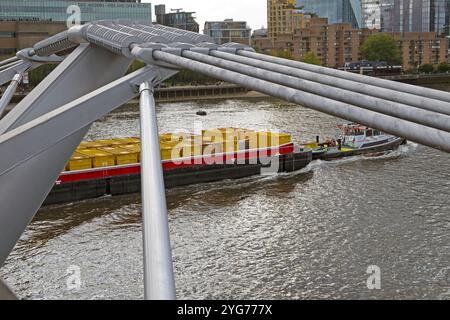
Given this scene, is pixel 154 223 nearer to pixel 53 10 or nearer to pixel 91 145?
pixel 91 145

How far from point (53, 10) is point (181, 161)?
109ft

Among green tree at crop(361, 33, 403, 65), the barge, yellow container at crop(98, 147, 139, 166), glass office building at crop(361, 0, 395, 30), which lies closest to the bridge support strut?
the barge

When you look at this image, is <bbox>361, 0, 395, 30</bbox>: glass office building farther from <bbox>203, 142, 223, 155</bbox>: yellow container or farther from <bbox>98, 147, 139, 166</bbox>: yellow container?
<bbox>98, 147, 139, 166</bbox>: yellow container

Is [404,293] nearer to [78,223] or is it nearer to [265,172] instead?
[78,223]

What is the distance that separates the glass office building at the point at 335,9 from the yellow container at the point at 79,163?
71.3 meters

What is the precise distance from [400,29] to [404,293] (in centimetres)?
8031

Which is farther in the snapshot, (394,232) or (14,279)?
(394,232)

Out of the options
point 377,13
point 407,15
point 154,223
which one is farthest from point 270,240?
point 377,13

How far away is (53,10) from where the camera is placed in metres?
42.6

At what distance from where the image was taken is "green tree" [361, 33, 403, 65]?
50.0m

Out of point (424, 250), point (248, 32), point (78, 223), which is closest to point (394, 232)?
point (424, 250)

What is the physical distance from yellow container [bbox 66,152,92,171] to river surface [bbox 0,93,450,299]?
2.64 ft

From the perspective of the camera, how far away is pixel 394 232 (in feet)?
29.0

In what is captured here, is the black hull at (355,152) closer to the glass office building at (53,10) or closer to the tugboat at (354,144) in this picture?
the tugboat at (354,144)
